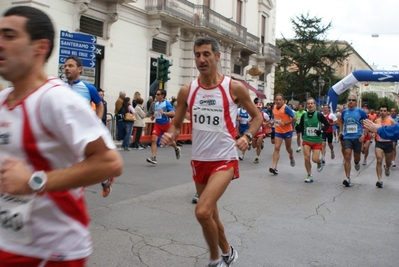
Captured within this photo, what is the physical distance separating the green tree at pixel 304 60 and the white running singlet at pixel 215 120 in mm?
51245

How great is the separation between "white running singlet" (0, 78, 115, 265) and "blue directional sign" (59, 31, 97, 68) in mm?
10280

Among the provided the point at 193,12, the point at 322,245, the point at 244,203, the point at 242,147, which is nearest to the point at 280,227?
the point at 322,245

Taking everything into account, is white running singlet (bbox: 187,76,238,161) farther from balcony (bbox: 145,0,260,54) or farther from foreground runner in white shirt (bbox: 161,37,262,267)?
balcony (bbox: 145,0,260,54)

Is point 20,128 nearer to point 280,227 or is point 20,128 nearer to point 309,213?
point 280,227

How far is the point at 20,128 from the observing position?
1931 millimetres

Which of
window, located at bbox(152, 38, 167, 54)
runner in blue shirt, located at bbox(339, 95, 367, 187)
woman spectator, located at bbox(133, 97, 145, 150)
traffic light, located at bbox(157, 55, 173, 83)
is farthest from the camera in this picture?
window, located at bbox(152, 38, 167, 54)

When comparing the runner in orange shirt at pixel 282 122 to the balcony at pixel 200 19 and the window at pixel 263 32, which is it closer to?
the balcony at pixel 200 19

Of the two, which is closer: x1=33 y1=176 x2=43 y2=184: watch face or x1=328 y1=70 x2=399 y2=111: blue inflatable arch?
x1=33 y1=176 x2=43 y2=184: watch face

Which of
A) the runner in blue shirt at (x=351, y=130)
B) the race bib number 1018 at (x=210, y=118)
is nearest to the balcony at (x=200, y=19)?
the runner in blue shirt at (x=351, y=130)

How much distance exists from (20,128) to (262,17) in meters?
38.4

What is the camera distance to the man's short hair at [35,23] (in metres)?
1.92

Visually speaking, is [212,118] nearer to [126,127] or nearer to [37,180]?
[37,180]

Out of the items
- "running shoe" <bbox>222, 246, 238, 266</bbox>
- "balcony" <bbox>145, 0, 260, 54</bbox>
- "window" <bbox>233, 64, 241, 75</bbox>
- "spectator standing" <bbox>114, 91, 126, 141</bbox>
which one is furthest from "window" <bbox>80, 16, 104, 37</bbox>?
"running shoe" <bbox>222, 246, 238, 266</bbox>

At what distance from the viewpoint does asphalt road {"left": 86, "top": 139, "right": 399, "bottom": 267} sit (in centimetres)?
495
